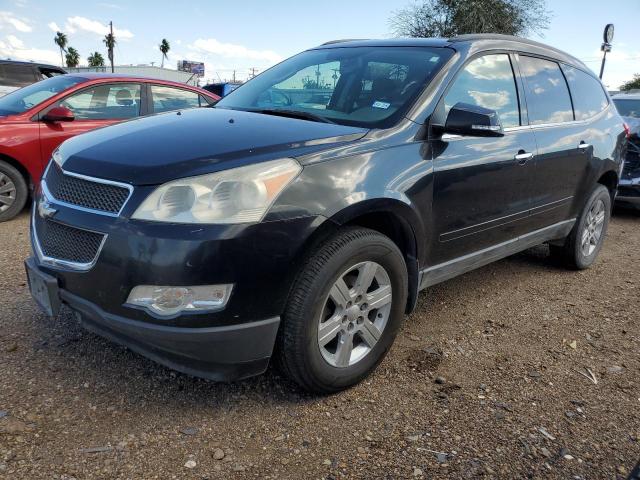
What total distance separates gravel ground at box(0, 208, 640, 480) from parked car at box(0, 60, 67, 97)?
8.15m

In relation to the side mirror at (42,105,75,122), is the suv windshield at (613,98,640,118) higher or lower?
higher

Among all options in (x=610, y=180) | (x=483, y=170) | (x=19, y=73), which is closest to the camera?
(x=483, y=170)

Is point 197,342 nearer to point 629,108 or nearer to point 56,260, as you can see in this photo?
point 56,260

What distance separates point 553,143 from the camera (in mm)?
3930

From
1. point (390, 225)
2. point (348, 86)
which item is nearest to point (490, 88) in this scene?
point (348, 86)

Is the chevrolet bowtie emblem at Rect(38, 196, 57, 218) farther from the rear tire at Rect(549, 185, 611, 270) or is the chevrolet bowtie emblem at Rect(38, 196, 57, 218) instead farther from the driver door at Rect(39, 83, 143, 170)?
the rear tire at Rect(549, 185, 611, 270)

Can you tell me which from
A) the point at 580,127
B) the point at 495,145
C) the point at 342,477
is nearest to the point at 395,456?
the point at 342,477

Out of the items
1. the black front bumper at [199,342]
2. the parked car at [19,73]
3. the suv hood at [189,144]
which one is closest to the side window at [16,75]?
the parked car at [19,73]

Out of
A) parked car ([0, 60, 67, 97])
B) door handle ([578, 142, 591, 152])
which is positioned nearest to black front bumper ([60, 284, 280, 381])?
door handle ([578, 142, 591, 152])

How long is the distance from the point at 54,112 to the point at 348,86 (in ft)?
11.8

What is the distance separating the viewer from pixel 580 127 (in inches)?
171

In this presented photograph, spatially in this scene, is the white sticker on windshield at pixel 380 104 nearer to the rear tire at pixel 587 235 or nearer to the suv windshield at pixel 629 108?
the rear tire at pixel 587 235

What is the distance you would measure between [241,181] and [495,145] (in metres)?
1.84

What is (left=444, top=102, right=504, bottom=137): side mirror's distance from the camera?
9.18 ft
